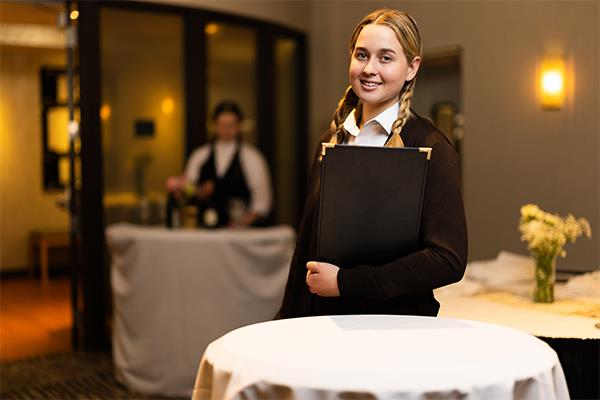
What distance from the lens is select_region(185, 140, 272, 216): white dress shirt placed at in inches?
203

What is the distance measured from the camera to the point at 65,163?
6758 mm

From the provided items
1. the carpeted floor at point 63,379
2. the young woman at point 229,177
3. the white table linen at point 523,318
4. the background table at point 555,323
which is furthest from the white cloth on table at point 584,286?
the young woman at point 229,177

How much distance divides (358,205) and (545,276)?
148cm

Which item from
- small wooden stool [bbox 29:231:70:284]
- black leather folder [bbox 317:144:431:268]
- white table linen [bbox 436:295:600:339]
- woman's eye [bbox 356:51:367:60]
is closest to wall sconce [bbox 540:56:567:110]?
white table linen [bbox 436:295:600:339]

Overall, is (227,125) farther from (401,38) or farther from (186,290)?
(401,38)

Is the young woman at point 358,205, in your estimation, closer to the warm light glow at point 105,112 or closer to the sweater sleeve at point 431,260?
the sweater sleeve at point 431,260

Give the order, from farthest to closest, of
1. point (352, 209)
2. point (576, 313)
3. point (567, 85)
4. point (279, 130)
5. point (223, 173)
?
point (279, 130) → point (223, 173) → point (567, 85) → point (576, 313) → point (352, 209)

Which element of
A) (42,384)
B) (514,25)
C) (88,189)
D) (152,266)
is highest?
(514,25)

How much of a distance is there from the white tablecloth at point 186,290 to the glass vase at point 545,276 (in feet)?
5.52

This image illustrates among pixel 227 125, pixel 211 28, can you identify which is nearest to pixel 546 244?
pixel 227 125

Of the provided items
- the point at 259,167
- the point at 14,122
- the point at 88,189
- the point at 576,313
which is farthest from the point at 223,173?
the point at 576,313

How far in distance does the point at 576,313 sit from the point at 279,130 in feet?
13.2

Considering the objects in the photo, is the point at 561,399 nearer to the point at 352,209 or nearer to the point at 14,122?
the point at 352,209

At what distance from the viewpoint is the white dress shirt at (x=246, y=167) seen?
17.0 ft
